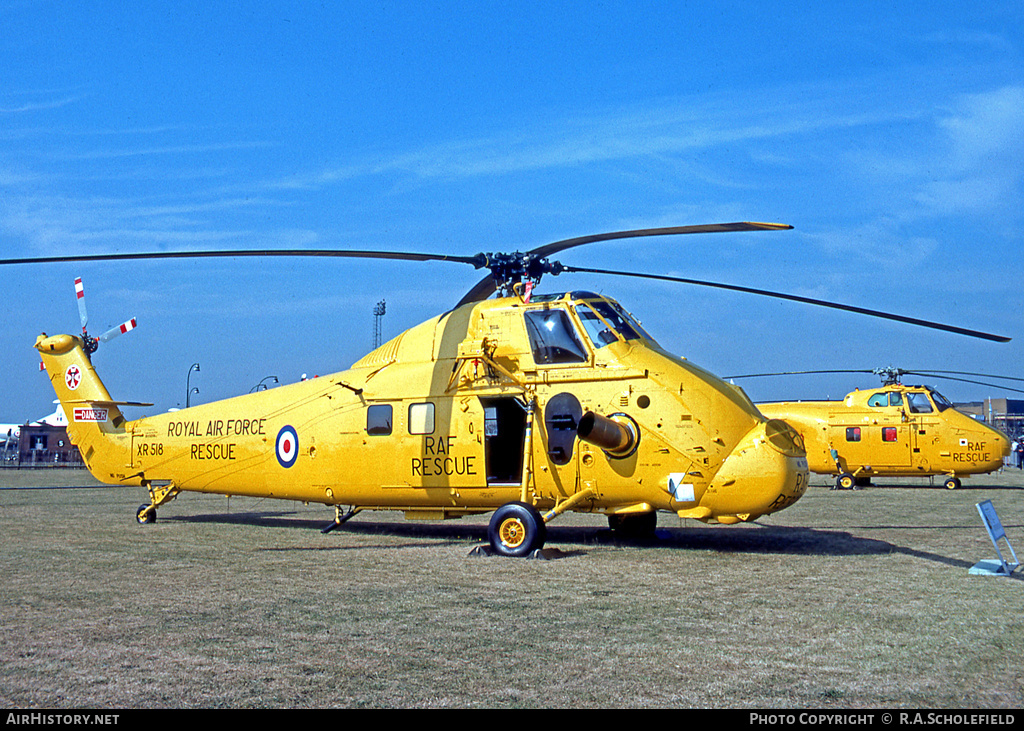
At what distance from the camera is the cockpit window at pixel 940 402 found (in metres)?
29.6

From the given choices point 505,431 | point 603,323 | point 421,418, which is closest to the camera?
point 603,323

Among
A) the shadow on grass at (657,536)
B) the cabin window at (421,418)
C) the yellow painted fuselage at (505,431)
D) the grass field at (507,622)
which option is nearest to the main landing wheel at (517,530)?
the grass field at (507,622)

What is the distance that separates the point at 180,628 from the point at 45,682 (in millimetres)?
1768

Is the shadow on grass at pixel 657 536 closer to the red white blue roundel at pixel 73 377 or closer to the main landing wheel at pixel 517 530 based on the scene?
the main landing wheel at pixel 517 530

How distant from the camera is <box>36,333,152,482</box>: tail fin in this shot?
1808 cm

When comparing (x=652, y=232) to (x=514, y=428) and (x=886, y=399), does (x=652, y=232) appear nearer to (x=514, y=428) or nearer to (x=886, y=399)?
(x=514, y=428)

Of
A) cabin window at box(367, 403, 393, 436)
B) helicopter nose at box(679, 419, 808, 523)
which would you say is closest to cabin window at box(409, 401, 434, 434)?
cabin window at box(367, 403, 393, 436)

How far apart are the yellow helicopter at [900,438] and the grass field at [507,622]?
1581 centimetres

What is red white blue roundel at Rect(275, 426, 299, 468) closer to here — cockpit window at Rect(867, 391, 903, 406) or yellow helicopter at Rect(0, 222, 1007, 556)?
yellow helicopter at Rect(0, 222, 1007, 556)

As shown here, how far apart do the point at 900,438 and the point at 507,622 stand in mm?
25707

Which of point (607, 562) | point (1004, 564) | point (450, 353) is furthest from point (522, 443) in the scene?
point (1004, 564)

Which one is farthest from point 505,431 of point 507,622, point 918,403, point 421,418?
point 918,403

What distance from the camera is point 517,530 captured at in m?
12.4
